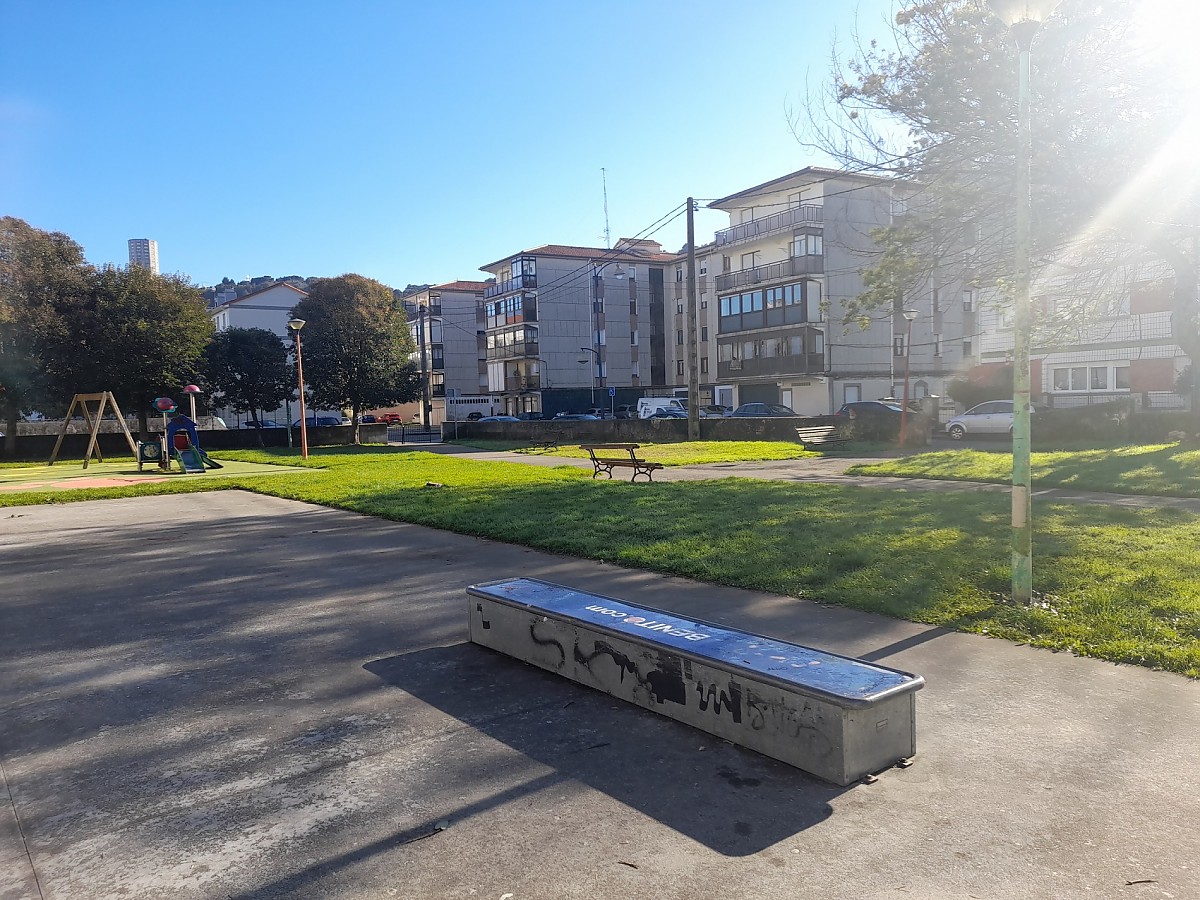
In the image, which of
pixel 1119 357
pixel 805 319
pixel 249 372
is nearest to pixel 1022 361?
pixel 1119 357

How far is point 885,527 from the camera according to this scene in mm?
9273

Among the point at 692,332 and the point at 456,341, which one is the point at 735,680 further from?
the point at 456,341

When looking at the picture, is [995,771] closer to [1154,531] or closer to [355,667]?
[355,667]

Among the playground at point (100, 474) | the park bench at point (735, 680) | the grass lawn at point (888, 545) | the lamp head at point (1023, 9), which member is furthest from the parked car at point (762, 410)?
the park bench at point (735, 680)

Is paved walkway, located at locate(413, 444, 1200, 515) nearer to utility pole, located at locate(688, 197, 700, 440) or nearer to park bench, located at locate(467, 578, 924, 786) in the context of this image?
utility pole, located at locate(688, 197, 700, 440)

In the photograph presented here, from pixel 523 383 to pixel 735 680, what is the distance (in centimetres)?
6912

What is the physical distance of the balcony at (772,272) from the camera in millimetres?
49938

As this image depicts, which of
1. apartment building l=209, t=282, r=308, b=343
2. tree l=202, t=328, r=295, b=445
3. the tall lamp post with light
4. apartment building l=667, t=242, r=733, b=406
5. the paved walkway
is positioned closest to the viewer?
the paved walkway

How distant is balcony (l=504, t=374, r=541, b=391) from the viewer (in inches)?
2793

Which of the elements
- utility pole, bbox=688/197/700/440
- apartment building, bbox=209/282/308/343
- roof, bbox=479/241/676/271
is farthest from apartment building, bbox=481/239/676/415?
utility pole, bbox=688/197/700/440

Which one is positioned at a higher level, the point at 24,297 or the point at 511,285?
the point at 511,285

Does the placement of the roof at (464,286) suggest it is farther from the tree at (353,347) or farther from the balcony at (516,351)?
the tree at (353,347)

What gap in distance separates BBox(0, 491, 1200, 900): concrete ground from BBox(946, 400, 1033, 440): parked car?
24.9m

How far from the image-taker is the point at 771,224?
52.1 m
